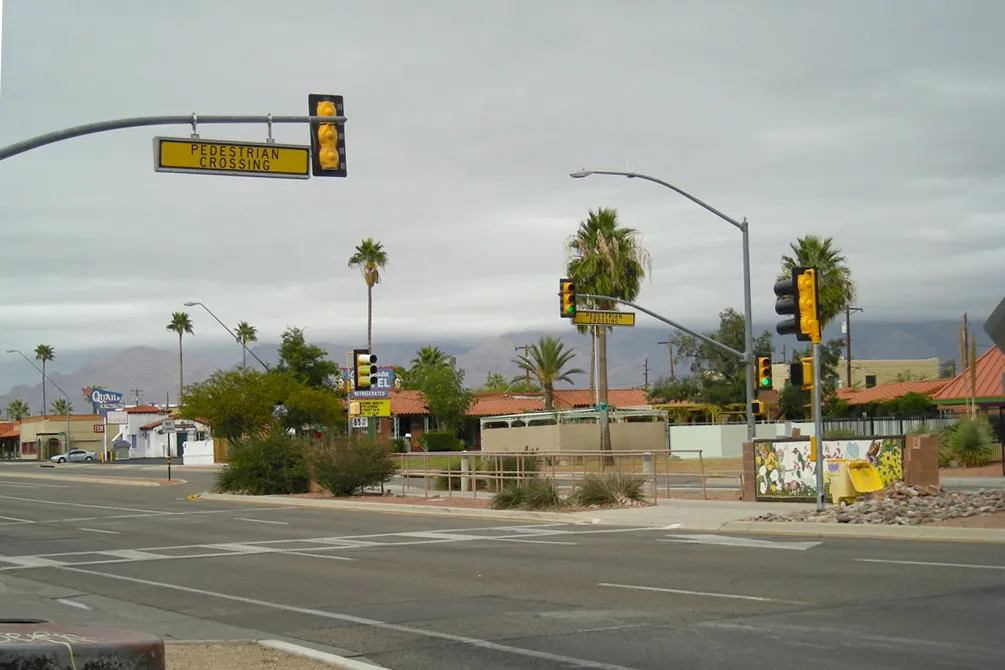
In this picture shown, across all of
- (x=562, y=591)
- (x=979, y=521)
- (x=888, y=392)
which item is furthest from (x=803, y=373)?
(x=888, y=392)

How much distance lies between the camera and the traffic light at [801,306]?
22156 mm

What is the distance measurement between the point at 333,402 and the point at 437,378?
18128 millimetres

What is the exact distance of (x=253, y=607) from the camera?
44.4 feet

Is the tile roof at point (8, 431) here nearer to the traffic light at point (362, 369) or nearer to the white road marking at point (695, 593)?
the traffic light at point (362, 369)

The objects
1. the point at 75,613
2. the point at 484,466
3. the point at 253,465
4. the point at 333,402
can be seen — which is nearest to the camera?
the point at 75,613

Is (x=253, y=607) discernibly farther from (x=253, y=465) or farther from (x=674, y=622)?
(x=253, y=465)

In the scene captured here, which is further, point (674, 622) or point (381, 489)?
point (381, 489)

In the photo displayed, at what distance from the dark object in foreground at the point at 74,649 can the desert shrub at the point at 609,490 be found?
22741mm

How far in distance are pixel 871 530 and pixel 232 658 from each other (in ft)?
45.0

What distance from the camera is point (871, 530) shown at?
1997 centimetres

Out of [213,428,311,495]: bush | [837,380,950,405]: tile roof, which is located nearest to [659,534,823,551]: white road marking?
[213,428,311,495]: bush

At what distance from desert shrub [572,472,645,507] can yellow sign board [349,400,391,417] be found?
424 inches

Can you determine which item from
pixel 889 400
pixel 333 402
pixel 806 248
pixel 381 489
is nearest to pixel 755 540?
pixel 381 489

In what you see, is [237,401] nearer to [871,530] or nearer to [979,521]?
[871,530]
